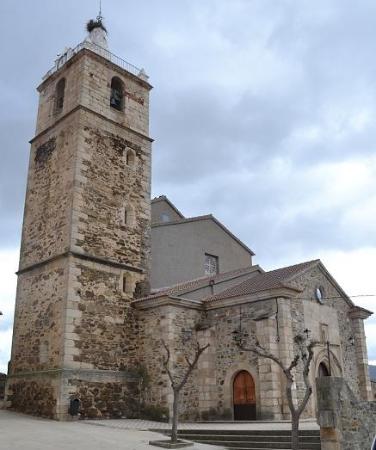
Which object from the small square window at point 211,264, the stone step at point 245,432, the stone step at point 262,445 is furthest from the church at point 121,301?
the stone step at point 262,445

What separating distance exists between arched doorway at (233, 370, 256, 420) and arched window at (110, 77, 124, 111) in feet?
41.4

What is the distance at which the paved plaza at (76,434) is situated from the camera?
10.8m

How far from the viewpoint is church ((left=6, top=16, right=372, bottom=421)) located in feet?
55.4

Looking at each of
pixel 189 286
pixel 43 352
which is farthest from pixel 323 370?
pixel 43 352

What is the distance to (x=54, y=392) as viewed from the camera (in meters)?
16.1

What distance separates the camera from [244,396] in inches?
673

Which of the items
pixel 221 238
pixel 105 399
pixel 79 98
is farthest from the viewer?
pixel 221 238

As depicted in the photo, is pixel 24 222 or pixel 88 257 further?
pixel 24 222

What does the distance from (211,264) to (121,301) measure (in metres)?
7.01

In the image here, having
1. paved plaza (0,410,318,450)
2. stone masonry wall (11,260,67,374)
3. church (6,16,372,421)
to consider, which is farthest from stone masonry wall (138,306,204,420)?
stone masonry wall (11,260,67,374)

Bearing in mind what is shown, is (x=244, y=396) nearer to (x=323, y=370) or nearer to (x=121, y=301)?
(x=323, y=370)

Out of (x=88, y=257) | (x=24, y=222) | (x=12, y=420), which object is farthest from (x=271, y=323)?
(x=24, y=222)

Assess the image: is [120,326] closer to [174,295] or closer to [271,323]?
[174,295]

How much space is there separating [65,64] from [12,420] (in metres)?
14.9
